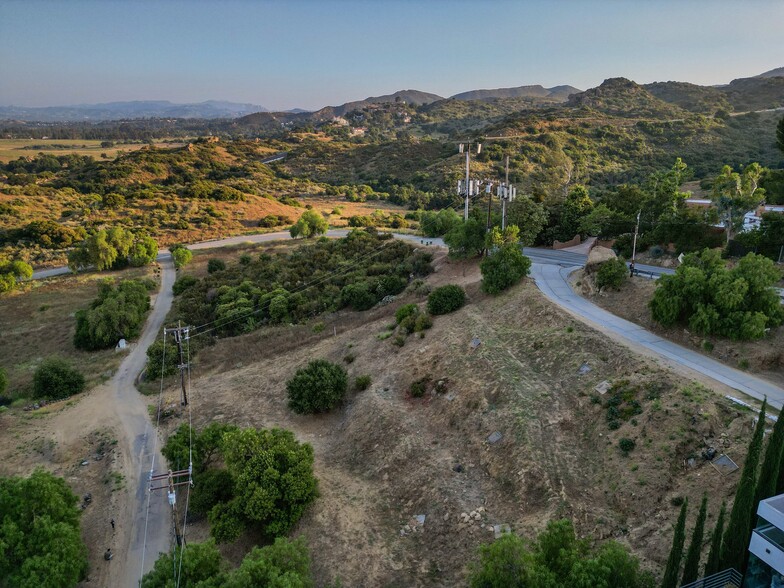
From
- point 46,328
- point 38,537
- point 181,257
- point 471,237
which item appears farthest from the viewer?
point 181,257

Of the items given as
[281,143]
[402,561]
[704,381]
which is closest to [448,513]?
[402,561]

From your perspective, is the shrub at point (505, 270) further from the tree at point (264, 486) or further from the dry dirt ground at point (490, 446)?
the tree at point (264, 486)

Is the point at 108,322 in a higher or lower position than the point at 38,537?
lower

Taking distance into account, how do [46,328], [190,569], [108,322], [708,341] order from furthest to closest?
[46,328]
[108,322]
[708,341]
[190,569]

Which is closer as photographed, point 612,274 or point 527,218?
point 612,274

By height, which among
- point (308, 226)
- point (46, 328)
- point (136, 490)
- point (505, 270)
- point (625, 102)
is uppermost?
point (625, 102)

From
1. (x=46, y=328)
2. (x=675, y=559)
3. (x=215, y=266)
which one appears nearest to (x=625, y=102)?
(x=215, y=266)

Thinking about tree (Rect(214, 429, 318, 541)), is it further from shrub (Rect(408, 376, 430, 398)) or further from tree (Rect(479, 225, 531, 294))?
tree (Rect(479, 225, 531, 294))

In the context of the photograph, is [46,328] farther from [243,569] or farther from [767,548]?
[767,548]
